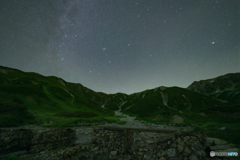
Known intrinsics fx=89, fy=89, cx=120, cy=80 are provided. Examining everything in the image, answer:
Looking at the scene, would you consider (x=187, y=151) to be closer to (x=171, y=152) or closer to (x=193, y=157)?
(x=193, y=157)

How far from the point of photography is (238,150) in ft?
17.5

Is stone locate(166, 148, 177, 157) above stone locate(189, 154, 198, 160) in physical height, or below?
below

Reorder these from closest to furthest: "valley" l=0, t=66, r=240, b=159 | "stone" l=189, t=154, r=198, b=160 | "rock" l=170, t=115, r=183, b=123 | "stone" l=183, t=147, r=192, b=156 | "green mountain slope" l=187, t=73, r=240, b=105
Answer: "stone" l=189, t=154, r=198, b=160
"stone" l=183, t=147, r=192, b=156
"valley" l=0, t=66, r=240, b=159
"rock" l=170, t=115, r=183, b=123
"green mountain slope" l=187, t=73, r=240, b=105

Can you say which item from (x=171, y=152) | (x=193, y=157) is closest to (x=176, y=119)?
(x=171, y=152)

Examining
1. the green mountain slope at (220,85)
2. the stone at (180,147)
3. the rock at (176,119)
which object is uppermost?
the green mountain slope at (220,85)

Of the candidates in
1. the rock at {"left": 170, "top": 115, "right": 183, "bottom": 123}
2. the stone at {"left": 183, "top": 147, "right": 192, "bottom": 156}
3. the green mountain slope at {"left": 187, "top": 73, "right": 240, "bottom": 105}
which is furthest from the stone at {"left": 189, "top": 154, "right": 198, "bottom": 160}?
the green mountain slope at {"left": 187, "top": 73, "right": 240, "bottom": 105}

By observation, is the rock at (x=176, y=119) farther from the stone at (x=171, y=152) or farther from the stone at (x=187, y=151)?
the stone at (x=187, y=151)

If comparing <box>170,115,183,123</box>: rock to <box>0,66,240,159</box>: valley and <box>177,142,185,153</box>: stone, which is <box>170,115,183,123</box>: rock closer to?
<box>0,66,240,159</box>: valley

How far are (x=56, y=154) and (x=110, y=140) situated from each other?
7.16m

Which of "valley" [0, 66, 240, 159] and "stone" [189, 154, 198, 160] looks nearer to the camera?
"stone" [189, 154, 198, 160]

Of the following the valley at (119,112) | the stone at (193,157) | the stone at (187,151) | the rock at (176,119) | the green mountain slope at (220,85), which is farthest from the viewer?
the green mountain slope at (220,85)

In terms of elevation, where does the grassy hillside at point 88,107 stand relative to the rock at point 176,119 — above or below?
above

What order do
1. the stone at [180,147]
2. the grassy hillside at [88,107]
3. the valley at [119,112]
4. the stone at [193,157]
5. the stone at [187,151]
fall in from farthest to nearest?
the grassy hillside at [88,107]
the valley at [119,112]
the stone at [180,147]
the stone at [187,151]
the stone at [193,157]

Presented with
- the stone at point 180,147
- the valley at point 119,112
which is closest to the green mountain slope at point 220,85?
the valley at point 119,112
